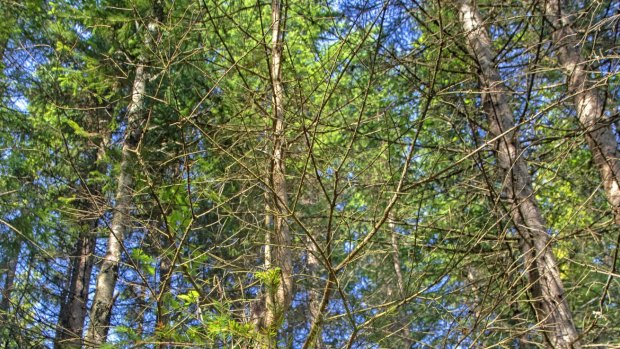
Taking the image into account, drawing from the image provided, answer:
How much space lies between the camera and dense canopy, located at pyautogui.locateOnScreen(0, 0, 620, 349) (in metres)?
2.64

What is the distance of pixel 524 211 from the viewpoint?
423 centimetres

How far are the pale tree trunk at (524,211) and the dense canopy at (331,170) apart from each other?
24 mm

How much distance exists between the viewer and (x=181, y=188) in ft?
10.4

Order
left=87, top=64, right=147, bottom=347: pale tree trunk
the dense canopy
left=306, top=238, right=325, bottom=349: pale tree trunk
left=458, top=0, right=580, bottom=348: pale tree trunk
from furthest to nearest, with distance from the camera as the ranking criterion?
left=87, top=64, right=147, bottom=347: pale tree trunk, left=458, top=0, right=580, bottom=348: pale tree trunk, the dense canopy, left=306, top=238, right=325, bottom=349: pale tree trunk

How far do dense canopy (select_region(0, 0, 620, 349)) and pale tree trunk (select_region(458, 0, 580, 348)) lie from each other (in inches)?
1.0

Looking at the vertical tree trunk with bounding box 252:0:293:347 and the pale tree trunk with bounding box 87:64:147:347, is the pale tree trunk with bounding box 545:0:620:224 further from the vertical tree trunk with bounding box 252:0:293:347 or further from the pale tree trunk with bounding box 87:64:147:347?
the pale tree trunk with bounding box 87:64:147:347

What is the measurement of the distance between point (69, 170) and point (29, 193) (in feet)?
7.53

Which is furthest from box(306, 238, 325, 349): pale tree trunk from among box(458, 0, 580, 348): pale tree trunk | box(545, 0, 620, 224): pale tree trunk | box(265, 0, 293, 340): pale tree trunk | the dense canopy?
box(545, 0, 620, 224): pale tree trunk

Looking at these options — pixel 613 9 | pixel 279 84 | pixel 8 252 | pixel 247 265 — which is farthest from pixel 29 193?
pixel 613 9

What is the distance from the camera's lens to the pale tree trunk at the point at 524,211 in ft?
11.9

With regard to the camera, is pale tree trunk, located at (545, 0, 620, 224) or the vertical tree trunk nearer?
the vertical tree trunk

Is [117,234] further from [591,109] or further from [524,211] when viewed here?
[591,109]

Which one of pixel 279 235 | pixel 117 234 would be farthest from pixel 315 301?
pixel 117 234

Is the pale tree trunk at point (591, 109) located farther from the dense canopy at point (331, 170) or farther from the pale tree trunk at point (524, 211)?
the pale tree trunk at point (524, 211)
